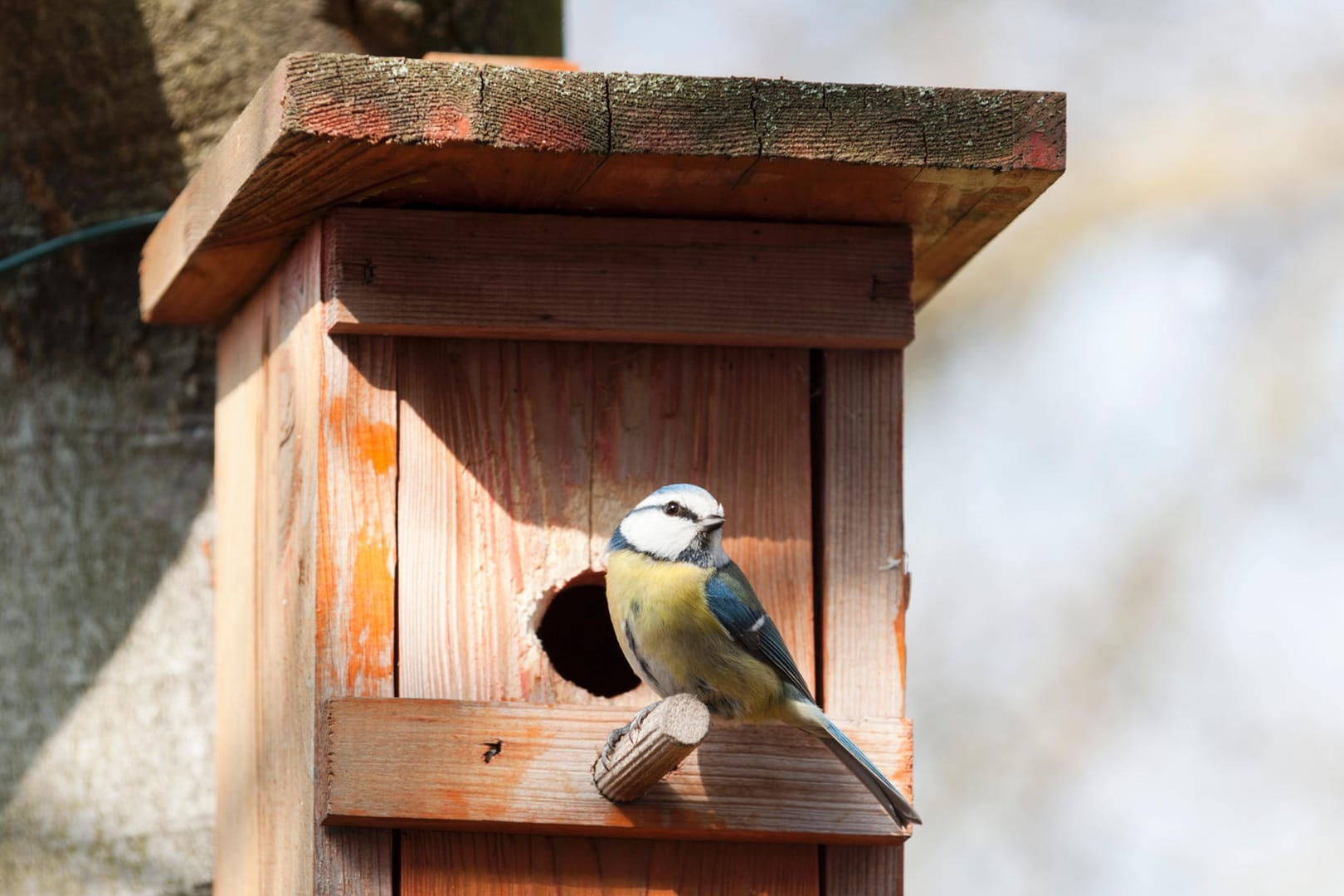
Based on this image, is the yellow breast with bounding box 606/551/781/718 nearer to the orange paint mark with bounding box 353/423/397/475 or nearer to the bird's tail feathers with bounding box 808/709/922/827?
the bird's tail feathers with bounding box 808/709/922/827

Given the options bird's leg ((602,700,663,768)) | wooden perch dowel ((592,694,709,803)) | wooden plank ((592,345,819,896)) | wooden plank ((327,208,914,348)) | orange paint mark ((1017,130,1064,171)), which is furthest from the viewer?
wooden plank ((592,345,819,896))

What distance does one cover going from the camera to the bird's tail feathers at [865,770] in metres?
2.10

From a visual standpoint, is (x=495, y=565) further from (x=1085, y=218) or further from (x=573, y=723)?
(x=1085, y=218)

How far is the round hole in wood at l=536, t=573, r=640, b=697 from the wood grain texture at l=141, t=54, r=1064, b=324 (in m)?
0.80

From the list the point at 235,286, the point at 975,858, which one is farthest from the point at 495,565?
the point at 975,858

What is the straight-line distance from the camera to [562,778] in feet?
6.94

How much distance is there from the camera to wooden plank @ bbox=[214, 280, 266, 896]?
8.27 feet

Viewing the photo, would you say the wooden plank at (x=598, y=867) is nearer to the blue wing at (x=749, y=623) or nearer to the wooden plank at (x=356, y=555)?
the wooden plank at (x=356, y=555)

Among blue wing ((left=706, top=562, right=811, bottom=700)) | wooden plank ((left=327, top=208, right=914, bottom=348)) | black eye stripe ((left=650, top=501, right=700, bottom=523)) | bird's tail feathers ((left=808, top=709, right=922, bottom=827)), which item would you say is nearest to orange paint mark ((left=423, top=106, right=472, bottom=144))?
wooden plank ((left=327, top=208, right=914, bottom=348))

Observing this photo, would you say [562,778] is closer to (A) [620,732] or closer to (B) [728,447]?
(A) [620,732]

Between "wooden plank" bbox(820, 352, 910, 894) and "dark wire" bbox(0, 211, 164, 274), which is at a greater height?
"dark wire" bbox(0, 211, 164, 274)

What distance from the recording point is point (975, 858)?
567 centimetres

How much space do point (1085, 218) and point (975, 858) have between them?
8.12 ft

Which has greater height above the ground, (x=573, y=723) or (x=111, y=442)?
(x=111, y=442)
